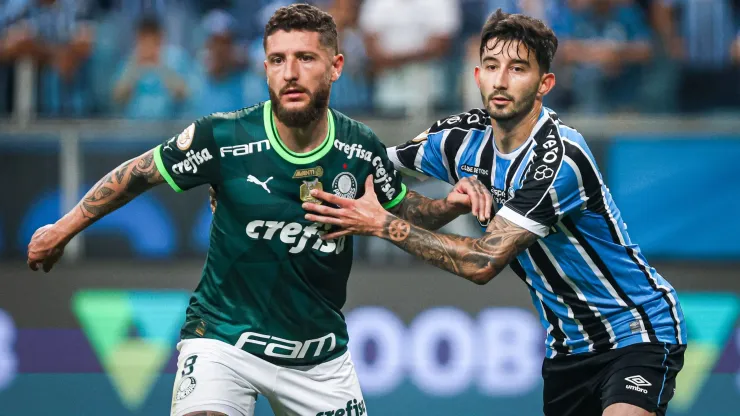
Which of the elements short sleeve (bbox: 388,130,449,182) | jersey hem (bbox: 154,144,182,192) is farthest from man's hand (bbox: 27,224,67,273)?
short sleeve (bbox: 388,130,449,182)

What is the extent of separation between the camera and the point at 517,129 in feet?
18.1

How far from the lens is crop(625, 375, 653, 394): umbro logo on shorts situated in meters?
5.36

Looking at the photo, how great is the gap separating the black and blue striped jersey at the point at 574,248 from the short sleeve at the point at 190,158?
143 cm

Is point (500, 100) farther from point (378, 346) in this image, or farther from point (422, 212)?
point (378, 346)

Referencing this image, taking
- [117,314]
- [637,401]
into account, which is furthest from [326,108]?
[117,314]

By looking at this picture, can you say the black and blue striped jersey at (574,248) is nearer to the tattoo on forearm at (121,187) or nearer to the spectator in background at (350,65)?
the tattoo on forearm at (121,187)

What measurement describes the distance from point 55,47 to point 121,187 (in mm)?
5116

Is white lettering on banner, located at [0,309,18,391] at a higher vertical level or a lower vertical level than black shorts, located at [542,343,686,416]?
lower

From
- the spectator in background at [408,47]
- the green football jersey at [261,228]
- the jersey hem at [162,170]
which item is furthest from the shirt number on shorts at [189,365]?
the spectator in background at [408,47]

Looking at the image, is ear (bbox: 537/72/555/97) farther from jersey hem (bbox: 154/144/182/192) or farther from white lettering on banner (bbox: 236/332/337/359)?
jersey hem (bbox: 154/144/182/192)

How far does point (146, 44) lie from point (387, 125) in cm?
254

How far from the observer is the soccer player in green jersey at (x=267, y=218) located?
521cm

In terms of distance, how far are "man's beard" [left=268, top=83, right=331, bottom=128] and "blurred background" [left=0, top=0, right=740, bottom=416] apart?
377cm

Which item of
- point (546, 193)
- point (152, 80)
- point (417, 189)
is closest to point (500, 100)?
point (546, 193)
